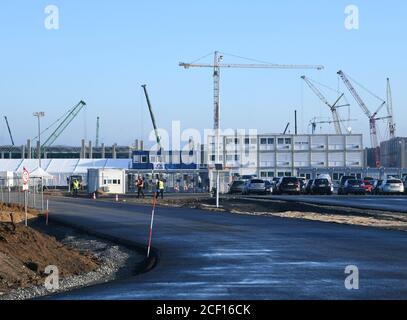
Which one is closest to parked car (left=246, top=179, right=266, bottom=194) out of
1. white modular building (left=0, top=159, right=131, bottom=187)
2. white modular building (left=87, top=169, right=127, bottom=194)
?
white modular building (left=87, top=169, right=127, bottom=194)

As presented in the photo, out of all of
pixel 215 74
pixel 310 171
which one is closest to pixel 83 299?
pixel 310 171

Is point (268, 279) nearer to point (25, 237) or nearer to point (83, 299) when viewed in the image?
point (83, 299)

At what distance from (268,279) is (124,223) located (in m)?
17.3

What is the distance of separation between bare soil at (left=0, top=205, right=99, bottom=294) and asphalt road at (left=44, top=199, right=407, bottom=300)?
1.93m

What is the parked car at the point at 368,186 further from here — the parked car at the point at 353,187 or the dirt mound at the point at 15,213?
the dirt mound at the point at 15,213

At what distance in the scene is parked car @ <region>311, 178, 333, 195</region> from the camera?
2815 inches

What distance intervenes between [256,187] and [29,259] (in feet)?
184

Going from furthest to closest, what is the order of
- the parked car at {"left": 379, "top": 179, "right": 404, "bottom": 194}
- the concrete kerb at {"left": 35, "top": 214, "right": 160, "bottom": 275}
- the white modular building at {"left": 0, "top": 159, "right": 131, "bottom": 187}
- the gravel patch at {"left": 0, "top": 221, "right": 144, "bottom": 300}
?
the white modular building at {"left": 0, "top": 159, "right": 131, "bottom": 187} → the parked car at {"left": 379, "top": 179, "right": 404, "bottom": 194} → the concrete kerb at {"left": 35, "top": 214, "right": 160, "bottom": 275} → the gravel patch at {"left": 0, "top": 221, "right": 144, "bottom": 300}

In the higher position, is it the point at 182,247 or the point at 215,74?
the point at 215,74

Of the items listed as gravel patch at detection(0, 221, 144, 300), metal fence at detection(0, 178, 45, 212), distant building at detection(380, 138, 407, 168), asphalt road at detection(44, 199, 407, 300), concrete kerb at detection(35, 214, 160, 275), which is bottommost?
gravel patch at detection(0, 221, 144, 300)

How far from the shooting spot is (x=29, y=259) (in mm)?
17938

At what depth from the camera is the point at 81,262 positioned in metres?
18.7

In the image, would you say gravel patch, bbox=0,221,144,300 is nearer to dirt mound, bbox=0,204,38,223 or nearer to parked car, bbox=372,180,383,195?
dirt mound, bbox=0,204,38,223
